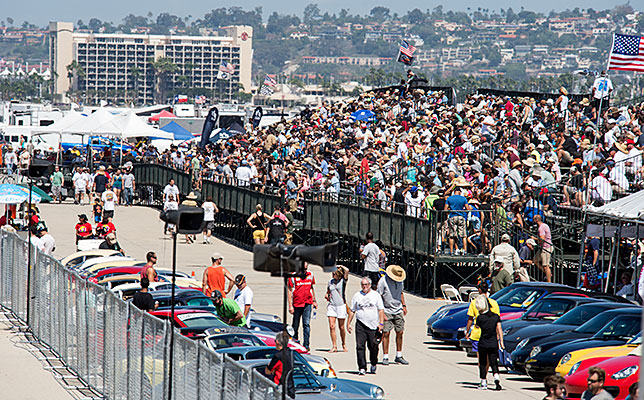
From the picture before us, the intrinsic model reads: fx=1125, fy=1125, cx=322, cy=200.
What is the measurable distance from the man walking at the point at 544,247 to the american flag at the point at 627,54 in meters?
8.84

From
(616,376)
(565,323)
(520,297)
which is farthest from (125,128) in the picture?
(616,376)

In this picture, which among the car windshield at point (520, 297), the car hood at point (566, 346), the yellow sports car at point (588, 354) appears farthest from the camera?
the car windshield at point (520, 297)

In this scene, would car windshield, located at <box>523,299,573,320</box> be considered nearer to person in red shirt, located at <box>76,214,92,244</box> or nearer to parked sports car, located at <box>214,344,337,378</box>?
parked sports car, located at <box>214,344,337,378</box>

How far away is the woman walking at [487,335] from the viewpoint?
1500 cm

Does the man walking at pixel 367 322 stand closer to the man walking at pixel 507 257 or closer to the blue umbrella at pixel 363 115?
the man walking at pixel 507 257

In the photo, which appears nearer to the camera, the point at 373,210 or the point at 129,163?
the point at 373,210

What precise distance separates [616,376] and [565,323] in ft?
11.1

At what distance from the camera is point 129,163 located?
44469mm

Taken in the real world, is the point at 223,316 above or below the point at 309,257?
below

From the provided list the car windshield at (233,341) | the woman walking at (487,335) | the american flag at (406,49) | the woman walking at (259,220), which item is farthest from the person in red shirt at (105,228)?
the american flag at (406,49)

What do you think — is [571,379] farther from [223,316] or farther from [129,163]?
[129,163]

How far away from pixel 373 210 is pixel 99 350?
44.4 feet

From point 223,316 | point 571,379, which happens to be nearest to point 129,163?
point 223,316

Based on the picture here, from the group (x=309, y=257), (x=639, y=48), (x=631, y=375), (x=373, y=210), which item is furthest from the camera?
(x=639, y=48)
